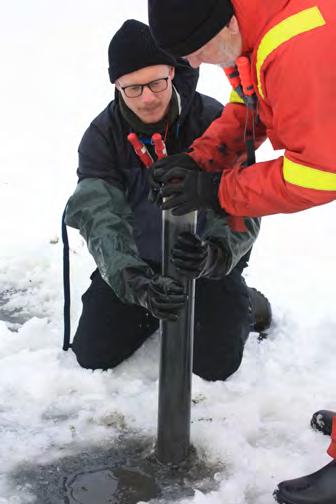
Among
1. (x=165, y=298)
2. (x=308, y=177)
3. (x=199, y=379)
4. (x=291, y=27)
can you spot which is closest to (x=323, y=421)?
(x=199, y=379)

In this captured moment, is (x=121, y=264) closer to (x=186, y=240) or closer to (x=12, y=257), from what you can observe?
(x=186, y=240)

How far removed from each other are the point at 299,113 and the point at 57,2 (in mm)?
10860

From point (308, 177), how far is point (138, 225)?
1200 millimetres

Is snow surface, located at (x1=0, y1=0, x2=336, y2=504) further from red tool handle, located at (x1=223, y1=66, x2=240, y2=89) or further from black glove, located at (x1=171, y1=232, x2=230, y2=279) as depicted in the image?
red tool handle, located at (x1=223, y1=66, x2=240, y2=89)

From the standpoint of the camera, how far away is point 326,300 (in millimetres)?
3088

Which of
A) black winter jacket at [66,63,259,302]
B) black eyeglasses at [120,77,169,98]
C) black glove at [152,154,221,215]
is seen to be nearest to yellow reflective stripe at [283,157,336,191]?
black glove at [152,154,221,215]

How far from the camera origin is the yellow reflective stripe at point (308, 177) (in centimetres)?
154

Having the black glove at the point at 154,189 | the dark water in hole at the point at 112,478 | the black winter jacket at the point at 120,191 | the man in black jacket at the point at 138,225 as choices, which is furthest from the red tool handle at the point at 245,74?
the dark water in hole at the point at 112,478

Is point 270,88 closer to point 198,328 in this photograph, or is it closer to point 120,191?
point 120,191

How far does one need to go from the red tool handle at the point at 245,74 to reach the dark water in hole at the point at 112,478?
4.00ft

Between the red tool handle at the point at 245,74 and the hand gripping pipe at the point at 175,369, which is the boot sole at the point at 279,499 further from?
the red tool handle at the point at 245,74

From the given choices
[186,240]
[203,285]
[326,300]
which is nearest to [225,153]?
[186,240]

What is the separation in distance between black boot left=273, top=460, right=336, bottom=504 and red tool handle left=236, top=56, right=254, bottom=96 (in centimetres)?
114

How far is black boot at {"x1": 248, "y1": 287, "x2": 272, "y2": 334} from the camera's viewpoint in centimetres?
288
